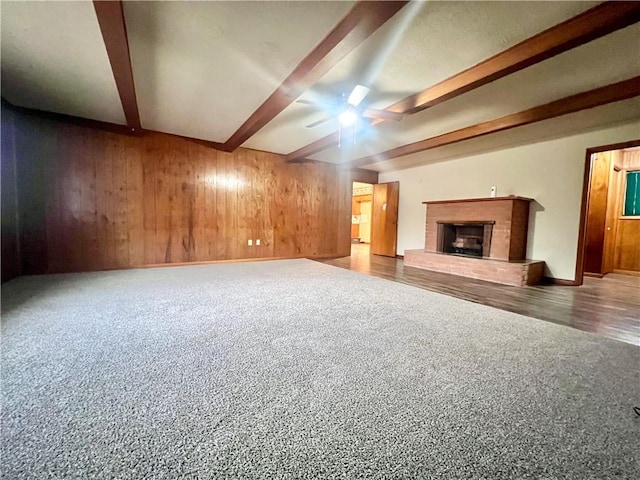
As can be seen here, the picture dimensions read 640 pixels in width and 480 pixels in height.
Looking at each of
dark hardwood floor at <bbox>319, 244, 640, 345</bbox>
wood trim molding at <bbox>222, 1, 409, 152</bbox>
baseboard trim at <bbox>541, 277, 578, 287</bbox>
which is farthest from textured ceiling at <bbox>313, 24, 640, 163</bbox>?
baseboard trim at <bbox>541, 277, 578, 287</bbox>

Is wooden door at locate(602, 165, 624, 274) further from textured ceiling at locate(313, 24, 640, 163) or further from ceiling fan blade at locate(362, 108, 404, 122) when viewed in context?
ceiling fan blade at locate(362, 108, 404, 122)

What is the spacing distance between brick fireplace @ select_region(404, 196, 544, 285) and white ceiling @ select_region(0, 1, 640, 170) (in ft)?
4.57

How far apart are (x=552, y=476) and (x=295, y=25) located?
290 centimetres

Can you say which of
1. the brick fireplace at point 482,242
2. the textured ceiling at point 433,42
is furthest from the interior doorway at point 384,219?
the textured ceiling at point 433,42

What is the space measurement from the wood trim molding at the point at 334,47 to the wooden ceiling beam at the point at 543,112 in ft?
9.39

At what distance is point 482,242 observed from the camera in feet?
16.2

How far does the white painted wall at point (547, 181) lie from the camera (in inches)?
163

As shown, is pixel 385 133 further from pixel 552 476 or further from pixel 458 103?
pixel 552 476

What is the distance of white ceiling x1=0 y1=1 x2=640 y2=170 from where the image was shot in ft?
6.51

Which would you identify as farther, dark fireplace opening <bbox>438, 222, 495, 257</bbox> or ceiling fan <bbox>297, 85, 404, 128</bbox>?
dark fireplace opening <bbox>438, 222, 495, 257</bbox>

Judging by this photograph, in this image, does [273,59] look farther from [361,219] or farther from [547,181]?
[361,219]

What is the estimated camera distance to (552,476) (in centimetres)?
91

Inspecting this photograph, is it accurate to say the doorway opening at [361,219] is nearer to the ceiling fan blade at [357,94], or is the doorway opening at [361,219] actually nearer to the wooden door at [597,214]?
the wooden door at [597,214]

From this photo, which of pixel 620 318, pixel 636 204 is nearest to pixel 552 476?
pixel 620 318
